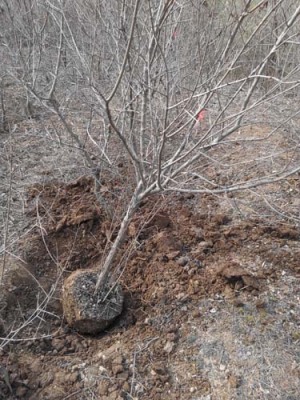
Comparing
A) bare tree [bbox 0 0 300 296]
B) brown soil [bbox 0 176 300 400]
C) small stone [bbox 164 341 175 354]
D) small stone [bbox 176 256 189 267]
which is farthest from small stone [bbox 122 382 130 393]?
small stone [bbox 176 256 189 267]

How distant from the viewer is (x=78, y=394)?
7.13 ft

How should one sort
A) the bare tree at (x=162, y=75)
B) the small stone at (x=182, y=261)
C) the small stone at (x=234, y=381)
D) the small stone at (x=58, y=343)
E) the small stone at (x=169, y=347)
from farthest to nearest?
the small stone at (x=182, y=261) → the small stone at (x=58, y=343) → the small stone at (x=169, y=347) → the small stone at (x=234, y=381) → the bare tree at (x=162, y=75)

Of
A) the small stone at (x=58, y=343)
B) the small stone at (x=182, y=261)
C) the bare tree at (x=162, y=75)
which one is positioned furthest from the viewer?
the small stone at (x=182, y=261)

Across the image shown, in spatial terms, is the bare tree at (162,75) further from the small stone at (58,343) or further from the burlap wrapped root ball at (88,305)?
the small stone at (58,343)

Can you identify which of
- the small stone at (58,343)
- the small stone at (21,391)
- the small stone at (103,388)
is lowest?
the small stone at (58,343)

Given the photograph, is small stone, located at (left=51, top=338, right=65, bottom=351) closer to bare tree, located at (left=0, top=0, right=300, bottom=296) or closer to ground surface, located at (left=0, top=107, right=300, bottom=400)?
ground surface, located at (left=0, top=107, right=300, bottom=400)

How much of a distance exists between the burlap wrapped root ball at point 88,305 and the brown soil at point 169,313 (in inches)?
3.0

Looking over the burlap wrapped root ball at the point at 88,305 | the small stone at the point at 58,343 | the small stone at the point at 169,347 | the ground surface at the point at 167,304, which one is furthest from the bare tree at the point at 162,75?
the small stone at the point at 169,347

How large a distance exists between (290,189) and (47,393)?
2.47 metres

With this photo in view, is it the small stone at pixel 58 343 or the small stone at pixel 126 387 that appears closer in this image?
the small stone at pixel 126 387

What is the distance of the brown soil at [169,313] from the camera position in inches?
86.6

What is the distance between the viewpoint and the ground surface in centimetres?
220

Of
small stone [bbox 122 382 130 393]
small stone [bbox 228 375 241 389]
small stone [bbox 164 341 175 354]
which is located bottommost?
small stone [bbox 122 382 130 393]

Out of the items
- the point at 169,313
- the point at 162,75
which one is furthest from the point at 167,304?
the point at 162,75
